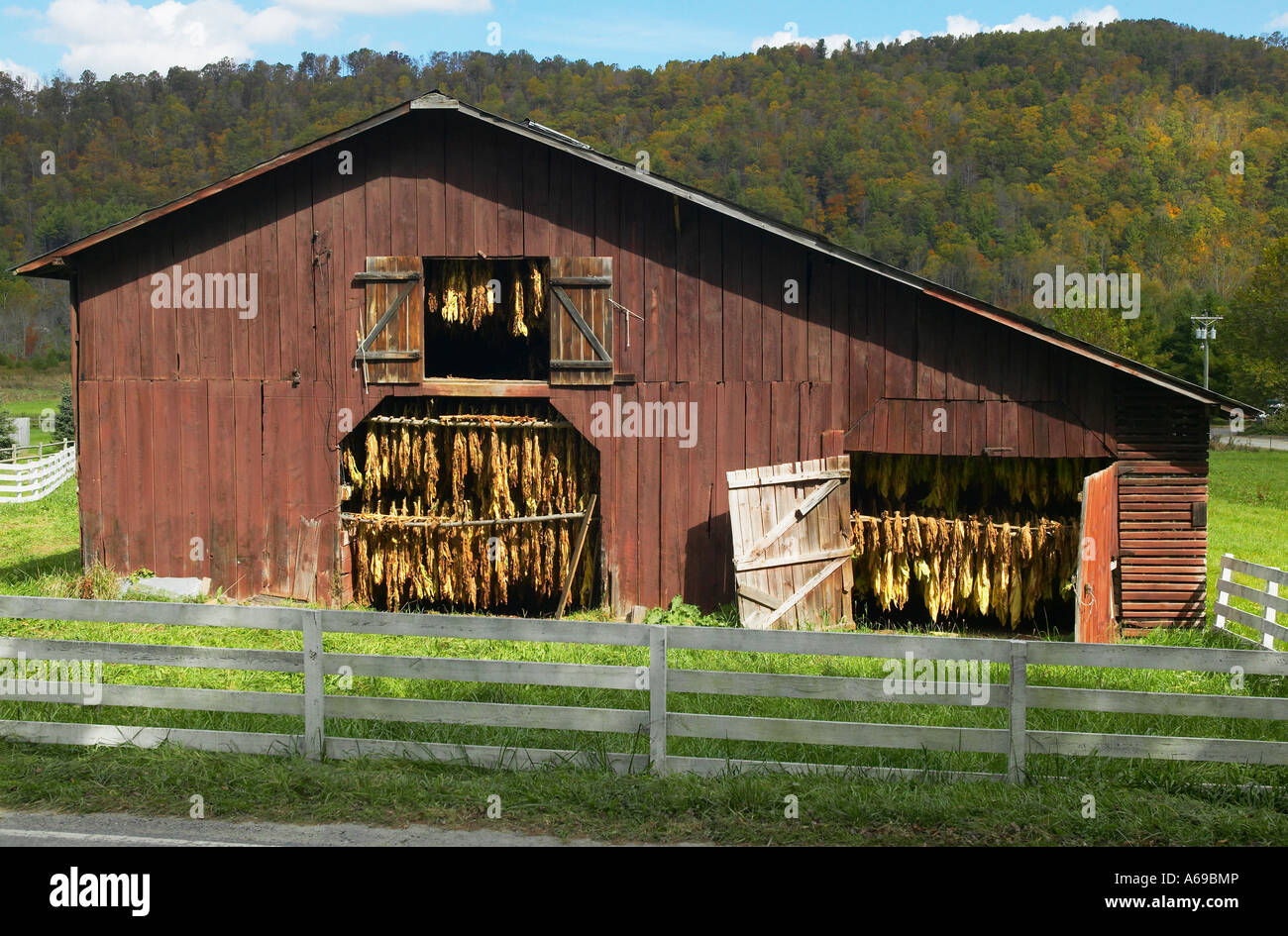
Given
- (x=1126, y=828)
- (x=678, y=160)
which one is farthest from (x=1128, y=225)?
(x=1126, y=828)

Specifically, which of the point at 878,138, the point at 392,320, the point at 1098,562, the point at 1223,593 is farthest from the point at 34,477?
the point at 878,138

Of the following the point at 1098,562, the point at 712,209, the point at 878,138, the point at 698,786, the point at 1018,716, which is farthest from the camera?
the point at 878,138

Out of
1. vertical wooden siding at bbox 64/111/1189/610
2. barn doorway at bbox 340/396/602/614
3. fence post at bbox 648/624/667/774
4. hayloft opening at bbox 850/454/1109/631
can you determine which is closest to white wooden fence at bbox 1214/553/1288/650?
hayloft opening at bbox 850/454/1109/631

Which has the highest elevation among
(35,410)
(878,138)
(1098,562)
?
(878,138)

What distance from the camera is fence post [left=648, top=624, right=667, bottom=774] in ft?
25.2

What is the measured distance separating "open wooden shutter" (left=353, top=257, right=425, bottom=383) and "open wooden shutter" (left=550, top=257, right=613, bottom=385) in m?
1.85

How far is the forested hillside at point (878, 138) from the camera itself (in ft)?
365

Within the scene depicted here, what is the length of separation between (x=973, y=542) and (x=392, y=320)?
839 centimetres

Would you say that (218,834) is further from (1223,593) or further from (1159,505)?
(1223,593)

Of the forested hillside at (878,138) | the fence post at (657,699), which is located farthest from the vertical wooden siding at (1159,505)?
the forested hillside at (878,138)

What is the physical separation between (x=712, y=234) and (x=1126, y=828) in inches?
376

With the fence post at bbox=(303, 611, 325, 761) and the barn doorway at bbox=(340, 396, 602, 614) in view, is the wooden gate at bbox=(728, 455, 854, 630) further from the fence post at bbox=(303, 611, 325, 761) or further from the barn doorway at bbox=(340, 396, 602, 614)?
the fence post at bbox=(303, 611, 325, 761)

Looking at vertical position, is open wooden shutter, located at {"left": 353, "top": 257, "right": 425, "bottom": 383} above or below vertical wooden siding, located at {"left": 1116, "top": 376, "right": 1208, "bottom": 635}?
above

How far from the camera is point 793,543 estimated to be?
45.6 ft
